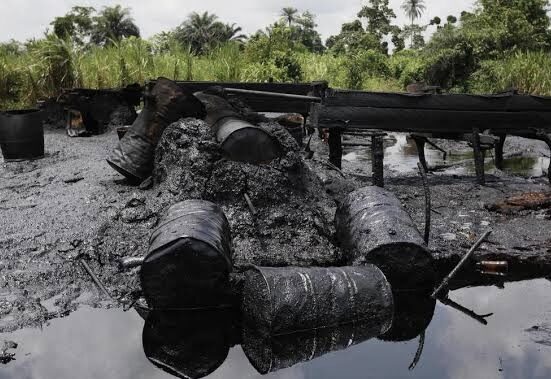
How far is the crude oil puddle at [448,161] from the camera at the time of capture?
10.2m

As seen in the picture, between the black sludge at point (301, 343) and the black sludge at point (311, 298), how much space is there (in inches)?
2.2

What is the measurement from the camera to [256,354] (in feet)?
13.2

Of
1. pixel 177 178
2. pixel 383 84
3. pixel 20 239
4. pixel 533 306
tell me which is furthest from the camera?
pixel 383 84

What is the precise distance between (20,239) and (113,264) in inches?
49.9

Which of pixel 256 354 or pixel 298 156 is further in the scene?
pixel 298 156

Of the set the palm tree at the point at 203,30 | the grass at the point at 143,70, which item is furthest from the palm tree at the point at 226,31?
the grass at the point at 143,70

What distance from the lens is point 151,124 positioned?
7312mm

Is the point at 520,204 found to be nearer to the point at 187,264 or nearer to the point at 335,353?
the point at 335,353

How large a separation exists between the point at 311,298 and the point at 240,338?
2.15ft

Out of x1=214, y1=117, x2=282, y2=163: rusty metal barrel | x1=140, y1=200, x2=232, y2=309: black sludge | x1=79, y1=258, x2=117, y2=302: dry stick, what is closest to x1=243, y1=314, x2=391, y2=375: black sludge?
x1=140, y1=200, x2=232, y2=309: black sludge

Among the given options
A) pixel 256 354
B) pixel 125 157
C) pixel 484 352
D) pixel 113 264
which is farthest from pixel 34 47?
pixel 484 352

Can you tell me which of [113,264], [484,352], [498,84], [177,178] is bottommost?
[484,352]

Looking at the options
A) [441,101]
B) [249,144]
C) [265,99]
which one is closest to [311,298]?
[249,144]

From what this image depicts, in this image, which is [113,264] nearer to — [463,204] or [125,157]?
[125,157]
